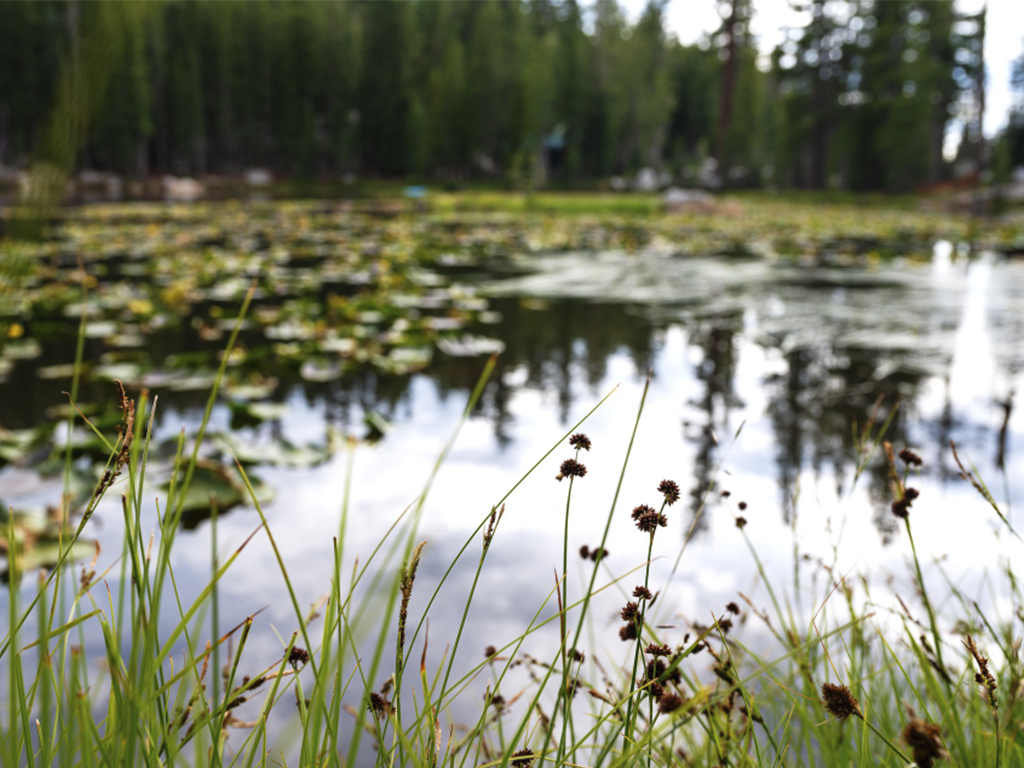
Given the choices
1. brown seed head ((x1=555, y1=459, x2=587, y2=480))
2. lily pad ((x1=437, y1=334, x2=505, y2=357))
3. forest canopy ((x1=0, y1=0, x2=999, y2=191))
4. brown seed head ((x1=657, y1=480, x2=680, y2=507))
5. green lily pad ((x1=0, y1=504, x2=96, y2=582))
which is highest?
forest canopy ((x1=0, y1=0, x2=999, y2=191))

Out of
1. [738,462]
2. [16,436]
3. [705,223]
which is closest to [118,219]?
[705,223]

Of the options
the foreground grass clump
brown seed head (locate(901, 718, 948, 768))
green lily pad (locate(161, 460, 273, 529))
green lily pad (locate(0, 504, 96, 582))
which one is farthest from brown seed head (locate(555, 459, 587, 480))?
green lily pad (locate(161, 460, 273, 529))

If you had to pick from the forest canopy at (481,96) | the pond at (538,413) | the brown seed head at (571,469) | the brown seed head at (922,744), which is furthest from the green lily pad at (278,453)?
the forest canopy at (481,96)

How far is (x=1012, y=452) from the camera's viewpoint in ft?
7.17

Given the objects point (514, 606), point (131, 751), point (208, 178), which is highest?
point (208, 178)

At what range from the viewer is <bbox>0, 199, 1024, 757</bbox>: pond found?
157cm

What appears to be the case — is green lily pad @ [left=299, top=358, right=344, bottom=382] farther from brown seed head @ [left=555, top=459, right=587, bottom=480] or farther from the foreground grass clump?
brown seed head @ [left=555, top=459, right=587, bottom=480]

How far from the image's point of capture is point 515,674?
1268mm

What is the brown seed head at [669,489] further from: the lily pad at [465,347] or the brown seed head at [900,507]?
the lily pad at [465,347]

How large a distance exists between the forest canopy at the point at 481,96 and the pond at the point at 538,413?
23.7 meters

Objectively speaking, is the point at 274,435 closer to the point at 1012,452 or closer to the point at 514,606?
the point at 514,606

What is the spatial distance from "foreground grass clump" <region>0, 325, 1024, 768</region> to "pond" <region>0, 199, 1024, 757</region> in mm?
85

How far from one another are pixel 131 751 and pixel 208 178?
37110mm

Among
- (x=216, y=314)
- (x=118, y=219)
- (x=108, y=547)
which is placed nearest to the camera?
(x=108, y=547)
